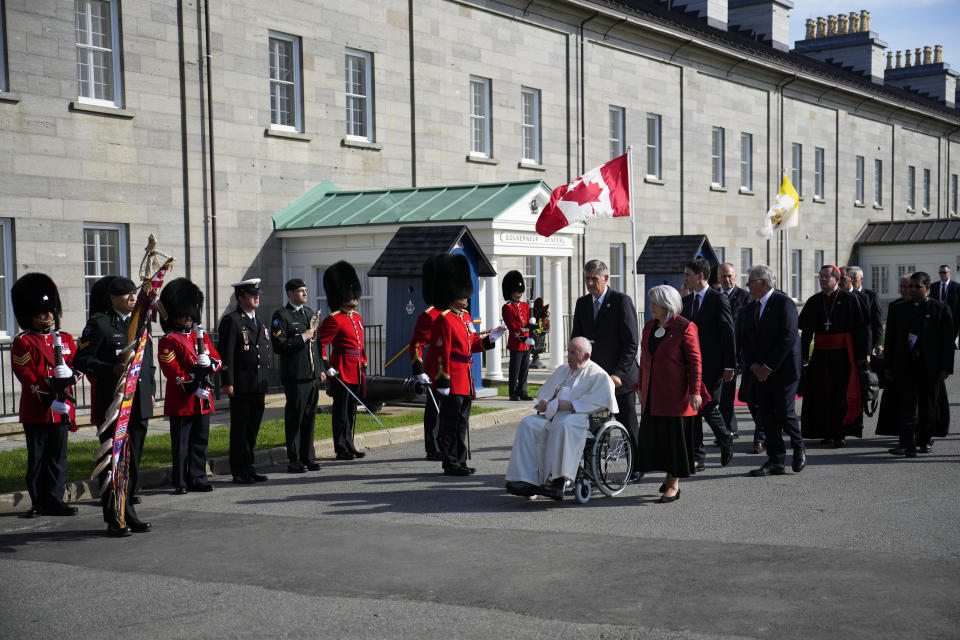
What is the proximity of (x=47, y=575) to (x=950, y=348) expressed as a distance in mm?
9188

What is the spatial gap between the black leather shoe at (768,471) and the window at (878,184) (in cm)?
3778

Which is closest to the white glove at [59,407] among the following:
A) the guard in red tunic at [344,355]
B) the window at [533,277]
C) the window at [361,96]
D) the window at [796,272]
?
the guard in red tunic at [344,355]

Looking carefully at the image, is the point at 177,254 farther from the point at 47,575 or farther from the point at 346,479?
the point at 47,575

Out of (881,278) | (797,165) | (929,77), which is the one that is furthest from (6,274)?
(929,77)

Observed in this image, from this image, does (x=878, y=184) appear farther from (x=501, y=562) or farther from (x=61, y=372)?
(x=501, y=562)

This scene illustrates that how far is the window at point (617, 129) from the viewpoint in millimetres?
29219

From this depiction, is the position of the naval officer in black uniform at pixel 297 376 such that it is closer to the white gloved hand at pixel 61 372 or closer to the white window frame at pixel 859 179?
the white gloved hand at pixel 61 372

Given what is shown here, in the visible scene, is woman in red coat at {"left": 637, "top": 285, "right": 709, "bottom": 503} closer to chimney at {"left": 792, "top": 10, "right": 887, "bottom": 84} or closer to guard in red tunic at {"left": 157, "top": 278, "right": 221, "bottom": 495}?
guard in red tunic at {"left": 157, "top": 278, "right": 221, "bottom": 495}

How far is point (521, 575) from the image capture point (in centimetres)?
645

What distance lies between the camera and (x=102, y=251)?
57.9 ft

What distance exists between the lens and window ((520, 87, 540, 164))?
2638 cm

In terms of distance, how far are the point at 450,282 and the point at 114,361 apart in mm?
3469

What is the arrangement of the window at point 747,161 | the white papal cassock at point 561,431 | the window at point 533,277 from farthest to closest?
the window at point 747,161 → the window at point 533,277 → the white papal cassock at point 561,431

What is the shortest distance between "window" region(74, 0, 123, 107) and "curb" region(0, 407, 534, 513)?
27.8 feet
